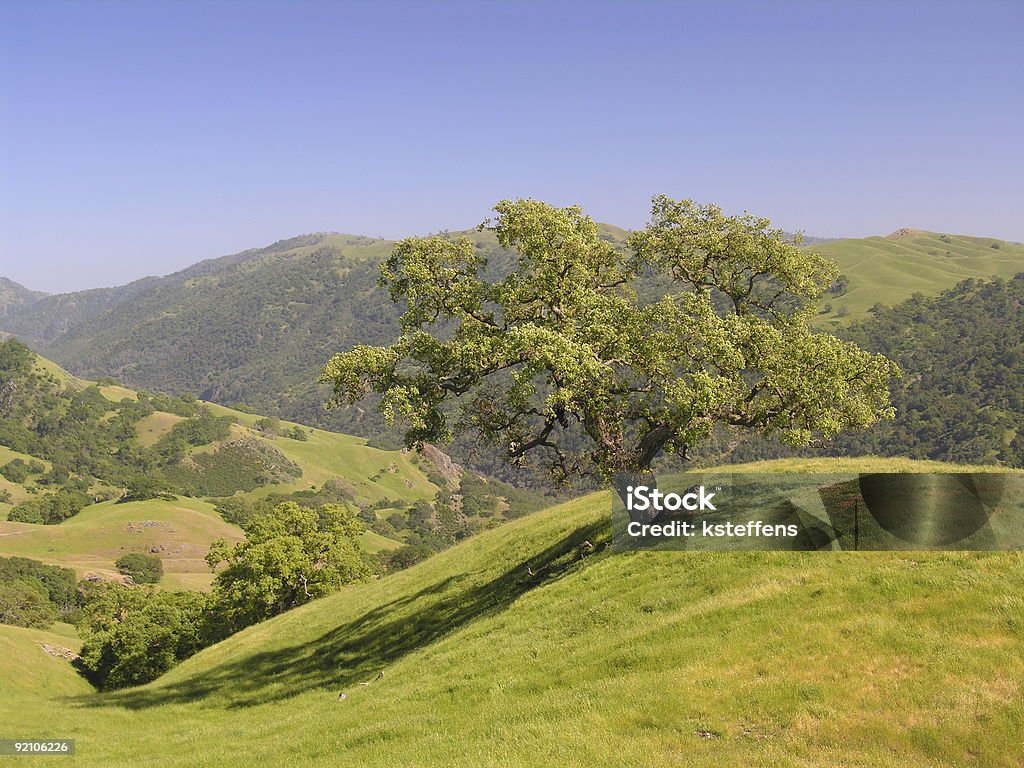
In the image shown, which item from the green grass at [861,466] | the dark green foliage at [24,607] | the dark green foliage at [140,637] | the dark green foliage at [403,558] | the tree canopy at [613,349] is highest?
the tree canopy at [613,349]

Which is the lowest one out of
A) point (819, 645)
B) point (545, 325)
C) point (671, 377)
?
point (819, 645)

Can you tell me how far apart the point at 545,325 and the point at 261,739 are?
1837 cm

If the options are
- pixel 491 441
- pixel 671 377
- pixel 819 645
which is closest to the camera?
pixel 819 645

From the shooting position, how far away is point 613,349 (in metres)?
28.3

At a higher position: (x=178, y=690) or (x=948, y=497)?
(x=948, y=497)

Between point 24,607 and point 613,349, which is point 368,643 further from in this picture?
point 24,607

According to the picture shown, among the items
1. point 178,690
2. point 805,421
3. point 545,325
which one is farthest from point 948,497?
point 178,690

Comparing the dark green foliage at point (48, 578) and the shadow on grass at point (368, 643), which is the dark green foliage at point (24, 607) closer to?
the dark green foliage at point (48, 578)

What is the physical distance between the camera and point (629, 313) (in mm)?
28922

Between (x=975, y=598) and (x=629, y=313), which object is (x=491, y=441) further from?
(x=975, y=598)

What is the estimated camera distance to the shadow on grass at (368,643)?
102 feet

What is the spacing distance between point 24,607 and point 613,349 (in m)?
144

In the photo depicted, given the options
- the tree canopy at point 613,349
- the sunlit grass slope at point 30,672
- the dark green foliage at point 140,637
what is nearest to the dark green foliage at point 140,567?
the dark green foliage at point 140,637

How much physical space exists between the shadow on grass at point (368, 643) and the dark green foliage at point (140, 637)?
35.0 m
